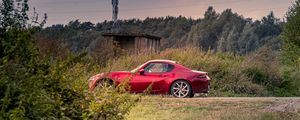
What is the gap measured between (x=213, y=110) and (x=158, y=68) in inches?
285

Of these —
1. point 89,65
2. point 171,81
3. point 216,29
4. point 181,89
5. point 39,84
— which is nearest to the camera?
point 39,84

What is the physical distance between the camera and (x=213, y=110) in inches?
631

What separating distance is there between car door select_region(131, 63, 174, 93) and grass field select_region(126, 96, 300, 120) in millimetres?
2786

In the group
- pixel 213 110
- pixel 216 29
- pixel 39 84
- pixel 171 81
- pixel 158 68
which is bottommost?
pixel 213 110

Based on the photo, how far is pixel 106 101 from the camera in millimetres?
6453

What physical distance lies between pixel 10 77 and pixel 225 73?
82.8 feet

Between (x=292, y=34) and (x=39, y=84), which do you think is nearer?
(x=39, y=84)

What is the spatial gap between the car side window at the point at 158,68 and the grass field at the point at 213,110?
3440 millimetres

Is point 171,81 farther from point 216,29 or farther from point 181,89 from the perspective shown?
point 216,29

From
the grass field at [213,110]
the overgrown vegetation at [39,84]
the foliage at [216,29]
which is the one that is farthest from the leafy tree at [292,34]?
the overgrown vegetation at [39,84]

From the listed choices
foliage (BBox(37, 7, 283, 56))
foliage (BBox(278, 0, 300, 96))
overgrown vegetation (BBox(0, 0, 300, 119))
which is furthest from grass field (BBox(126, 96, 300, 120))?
foliage (BBox(37, 7, 283, 56))

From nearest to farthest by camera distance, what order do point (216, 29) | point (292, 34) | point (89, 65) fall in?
point (89, 65) → point (292, 34) → point (216, 29)

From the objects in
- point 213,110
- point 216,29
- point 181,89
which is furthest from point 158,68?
point 216,29

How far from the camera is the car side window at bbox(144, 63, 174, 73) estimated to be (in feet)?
75.4
